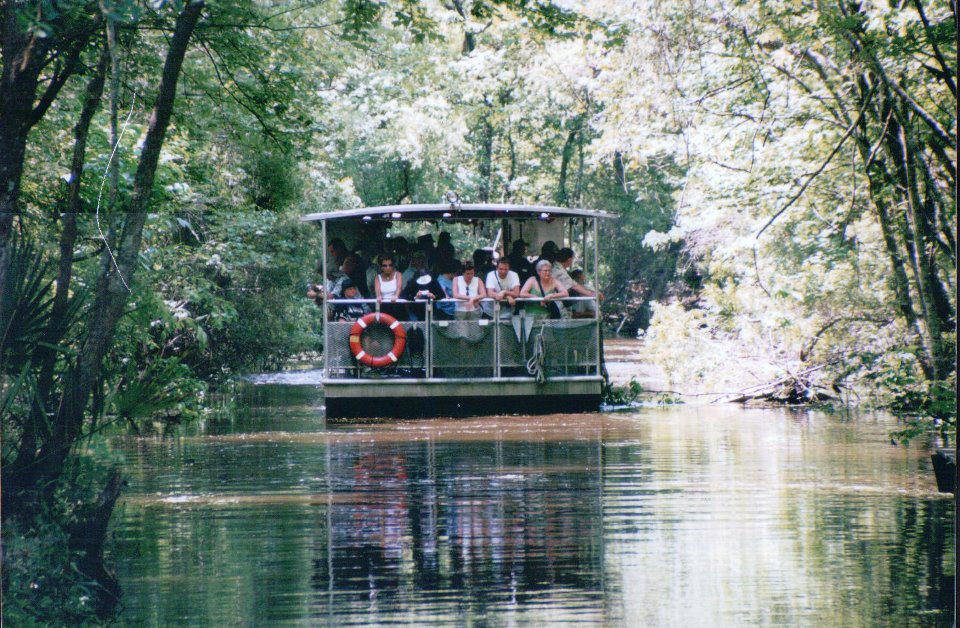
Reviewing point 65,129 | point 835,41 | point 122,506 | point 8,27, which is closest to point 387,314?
point 65,129

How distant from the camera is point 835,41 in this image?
45.2 ft

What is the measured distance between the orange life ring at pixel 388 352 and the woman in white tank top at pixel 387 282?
31 centimetres

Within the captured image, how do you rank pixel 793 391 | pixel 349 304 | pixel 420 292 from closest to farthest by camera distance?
pixel 420 292 → pixel 349 304 → pixel 793 391

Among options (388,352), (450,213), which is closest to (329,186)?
(450,213)

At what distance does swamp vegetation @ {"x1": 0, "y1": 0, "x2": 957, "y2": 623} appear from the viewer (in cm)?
786

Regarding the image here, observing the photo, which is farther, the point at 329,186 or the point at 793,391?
the point at 329,186

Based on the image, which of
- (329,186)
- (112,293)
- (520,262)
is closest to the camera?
(112,293)

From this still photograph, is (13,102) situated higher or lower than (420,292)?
higher

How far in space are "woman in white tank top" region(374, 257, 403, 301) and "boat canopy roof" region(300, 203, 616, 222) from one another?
0.71 metres

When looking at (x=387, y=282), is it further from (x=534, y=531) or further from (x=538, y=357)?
(x=534, y=531)

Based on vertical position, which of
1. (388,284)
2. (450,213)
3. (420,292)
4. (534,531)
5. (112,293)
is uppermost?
(450,213)

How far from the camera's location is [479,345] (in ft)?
56.1

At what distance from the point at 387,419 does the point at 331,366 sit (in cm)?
101

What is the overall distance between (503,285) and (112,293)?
9.06 metres
